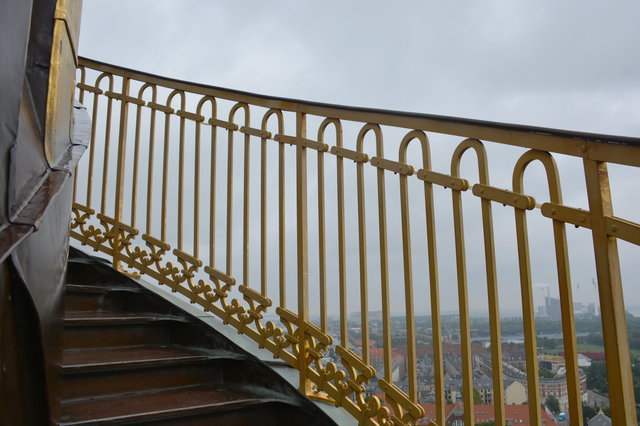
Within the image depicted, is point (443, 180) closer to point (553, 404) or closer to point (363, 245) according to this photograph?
point (363, 245)

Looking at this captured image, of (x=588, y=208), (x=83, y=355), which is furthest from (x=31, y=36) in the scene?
(x=83, y=355)

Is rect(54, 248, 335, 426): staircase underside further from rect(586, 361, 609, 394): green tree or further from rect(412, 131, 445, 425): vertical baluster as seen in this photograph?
rect(586, 361, 609, 394): green tree

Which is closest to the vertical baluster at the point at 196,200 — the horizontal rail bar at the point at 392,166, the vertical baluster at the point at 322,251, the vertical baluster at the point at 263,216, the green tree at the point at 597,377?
the vertical baluster at the point at 263,216

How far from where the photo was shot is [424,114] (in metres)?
1.79

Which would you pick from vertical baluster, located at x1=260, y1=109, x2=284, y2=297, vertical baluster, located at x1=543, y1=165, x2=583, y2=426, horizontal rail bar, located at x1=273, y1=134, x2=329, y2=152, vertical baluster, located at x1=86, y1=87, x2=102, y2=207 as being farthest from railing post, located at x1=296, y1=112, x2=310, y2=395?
vertical baluster, located at x1=86, y1=87, x2=102, y2=207

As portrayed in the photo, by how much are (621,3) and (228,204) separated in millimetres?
1881

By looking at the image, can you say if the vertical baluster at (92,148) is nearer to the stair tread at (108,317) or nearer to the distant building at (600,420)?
the stair tread at (108,317)

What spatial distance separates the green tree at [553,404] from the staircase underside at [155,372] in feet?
2.89

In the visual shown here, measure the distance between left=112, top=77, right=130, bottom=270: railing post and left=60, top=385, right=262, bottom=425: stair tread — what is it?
3.53 feet

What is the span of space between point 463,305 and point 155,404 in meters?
1.27

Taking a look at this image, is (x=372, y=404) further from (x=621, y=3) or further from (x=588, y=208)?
(x=621, y=3)

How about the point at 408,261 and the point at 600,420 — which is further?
the point at 408,261

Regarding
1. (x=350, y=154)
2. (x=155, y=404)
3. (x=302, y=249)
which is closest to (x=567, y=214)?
(x=350, y=154)

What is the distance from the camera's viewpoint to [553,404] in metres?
1.45
